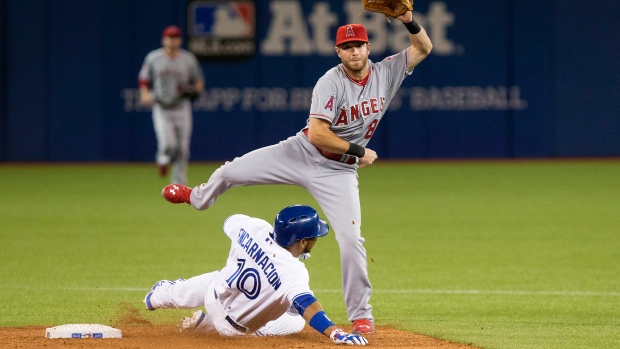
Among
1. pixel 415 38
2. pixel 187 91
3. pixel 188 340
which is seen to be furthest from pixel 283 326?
pixel 187 91

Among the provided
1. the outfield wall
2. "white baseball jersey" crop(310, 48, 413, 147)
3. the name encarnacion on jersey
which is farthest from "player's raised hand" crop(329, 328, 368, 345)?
A: the outfield wall

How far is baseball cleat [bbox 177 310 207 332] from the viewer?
22.0 feet

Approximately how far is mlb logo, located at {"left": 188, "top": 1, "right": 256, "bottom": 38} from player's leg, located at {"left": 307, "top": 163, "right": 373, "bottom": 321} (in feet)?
51.1

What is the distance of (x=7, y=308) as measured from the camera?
7758mm

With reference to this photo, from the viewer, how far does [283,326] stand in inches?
262

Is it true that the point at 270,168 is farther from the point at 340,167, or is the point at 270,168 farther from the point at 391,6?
the point at 391,6

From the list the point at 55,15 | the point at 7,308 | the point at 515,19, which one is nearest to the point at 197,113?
the point at 55,15

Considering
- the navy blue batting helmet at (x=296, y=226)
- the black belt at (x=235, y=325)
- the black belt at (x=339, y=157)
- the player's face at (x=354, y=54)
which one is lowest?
the black belt at (x=235, y=325)

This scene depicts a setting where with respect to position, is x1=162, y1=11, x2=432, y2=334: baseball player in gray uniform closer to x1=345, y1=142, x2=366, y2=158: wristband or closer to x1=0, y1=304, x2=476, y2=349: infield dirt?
x1=345, y1=142, x2=366, y2=158: wristband

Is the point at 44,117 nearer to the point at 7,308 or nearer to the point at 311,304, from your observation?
the point at 7,308

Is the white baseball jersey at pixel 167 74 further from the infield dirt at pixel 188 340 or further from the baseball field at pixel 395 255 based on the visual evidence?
the infield dirt at pixel 188 340

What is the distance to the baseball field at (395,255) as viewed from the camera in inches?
283

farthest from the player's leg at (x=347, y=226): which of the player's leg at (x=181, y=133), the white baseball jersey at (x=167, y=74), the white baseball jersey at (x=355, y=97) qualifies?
the white baseball jersey at (x=167, y=74)

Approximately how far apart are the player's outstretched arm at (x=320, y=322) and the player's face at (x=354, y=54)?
1635mm
